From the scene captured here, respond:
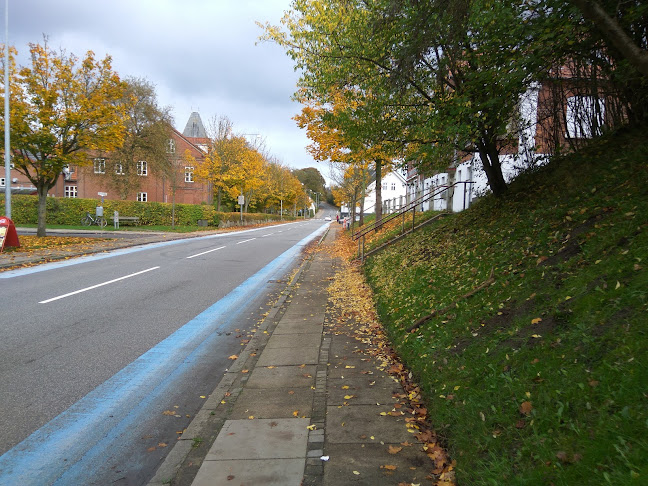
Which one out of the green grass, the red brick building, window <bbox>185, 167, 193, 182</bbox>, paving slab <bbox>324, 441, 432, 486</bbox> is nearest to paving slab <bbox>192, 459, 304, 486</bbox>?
paving slab <bbox>324, 441, 432, 486</bbox>

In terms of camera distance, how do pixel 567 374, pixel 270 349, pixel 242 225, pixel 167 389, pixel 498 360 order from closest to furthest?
1. pixel 567 374
2. pixel 498 360
3. pixel 167 389
4. pixel 270 349
5. pixel 242 225

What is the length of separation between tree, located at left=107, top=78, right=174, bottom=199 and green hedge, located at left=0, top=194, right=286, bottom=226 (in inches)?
172

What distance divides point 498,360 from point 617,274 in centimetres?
137

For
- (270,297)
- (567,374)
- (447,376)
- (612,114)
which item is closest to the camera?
(567,374)

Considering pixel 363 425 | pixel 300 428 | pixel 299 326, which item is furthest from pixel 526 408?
pixel 299 326

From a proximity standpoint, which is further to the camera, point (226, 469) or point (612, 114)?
point (612, 114)

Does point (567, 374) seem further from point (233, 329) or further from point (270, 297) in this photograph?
→ point (270, 297)

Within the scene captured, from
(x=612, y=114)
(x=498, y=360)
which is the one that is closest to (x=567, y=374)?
(x=498, y=360)

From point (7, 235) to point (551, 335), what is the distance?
18.4m

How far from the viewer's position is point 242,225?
1849 inches

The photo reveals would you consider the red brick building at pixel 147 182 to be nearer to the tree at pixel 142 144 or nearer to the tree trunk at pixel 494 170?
the tree at pixel 142 144

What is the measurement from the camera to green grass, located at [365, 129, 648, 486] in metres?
2.62

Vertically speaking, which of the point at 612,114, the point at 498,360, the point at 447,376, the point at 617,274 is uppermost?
the point at 612,114

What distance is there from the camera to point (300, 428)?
12.6ft
